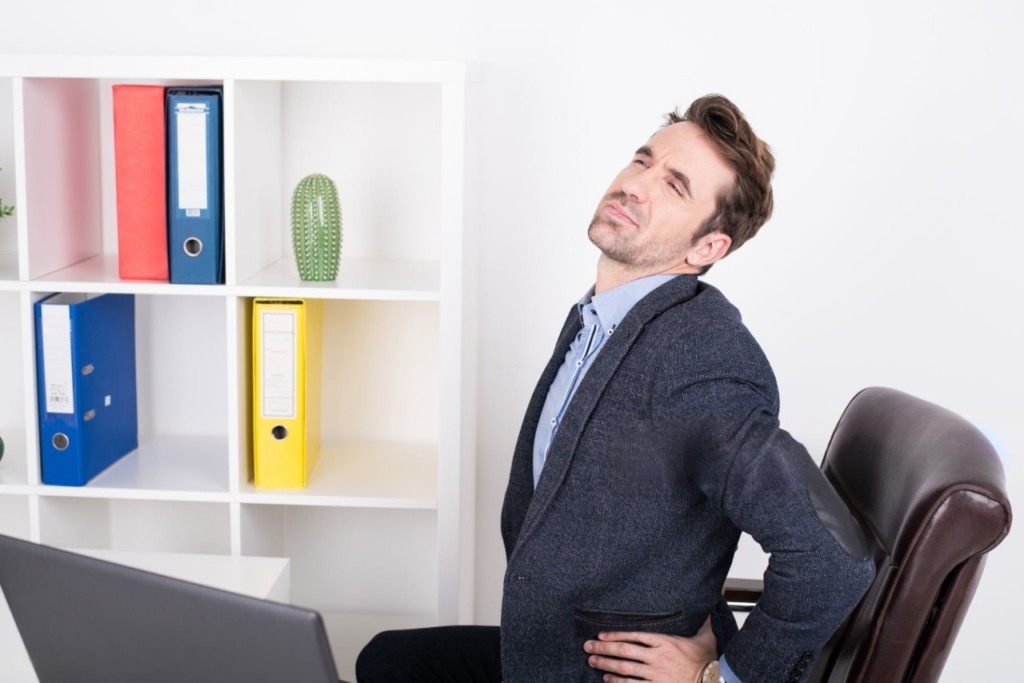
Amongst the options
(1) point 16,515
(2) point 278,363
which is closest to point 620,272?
(2) point 278,363

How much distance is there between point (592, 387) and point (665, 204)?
338 mm

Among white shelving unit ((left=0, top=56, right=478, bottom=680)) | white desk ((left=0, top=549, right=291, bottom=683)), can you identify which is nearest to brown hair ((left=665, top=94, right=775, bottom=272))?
white shelving unit ((left=0, top=56, right=478, bottom=680))

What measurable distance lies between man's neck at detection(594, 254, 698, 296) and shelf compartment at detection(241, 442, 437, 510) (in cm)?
65

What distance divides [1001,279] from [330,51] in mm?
1597

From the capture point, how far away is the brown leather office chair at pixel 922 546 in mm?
1216

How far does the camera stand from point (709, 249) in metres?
1.60

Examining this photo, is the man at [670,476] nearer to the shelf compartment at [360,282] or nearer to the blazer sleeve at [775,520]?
the blazer sleeve at [775,520]

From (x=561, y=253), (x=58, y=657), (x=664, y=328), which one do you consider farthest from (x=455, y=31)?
(x=58, y=657)

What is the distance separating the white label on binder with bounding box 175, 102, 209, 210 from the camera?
1.87 metres

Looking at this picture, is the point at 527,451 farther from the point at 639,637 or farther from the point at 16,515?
the point at 16,515

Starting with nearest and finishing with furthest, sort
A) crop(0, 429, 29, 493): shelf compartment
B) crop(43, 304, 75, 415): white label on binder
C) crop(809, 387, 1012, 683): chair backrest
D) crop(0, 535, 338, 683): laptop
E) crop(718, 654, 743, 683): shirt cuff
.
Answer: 1. crop(0, 535, 338, 683): laptop
2. crop(809, 387, 1012, 683): chair backrest
3. crop(718, 654, 743, 683): shirt cuff
4. crop(43, 304, 75, 415): white label on binder
5. crop(0, 429, 29, 493): shelf compartment

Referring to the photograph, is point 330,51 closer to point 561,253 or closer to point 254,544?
point 561,253

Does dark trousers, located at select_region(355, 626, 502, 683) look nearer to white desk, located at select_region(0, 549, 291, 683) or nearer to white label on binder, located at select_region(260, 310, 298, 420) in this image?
white desk, located at select_region(0, 549, 291, 683)

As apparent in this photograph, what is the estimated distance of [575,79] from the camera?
2.23 m
